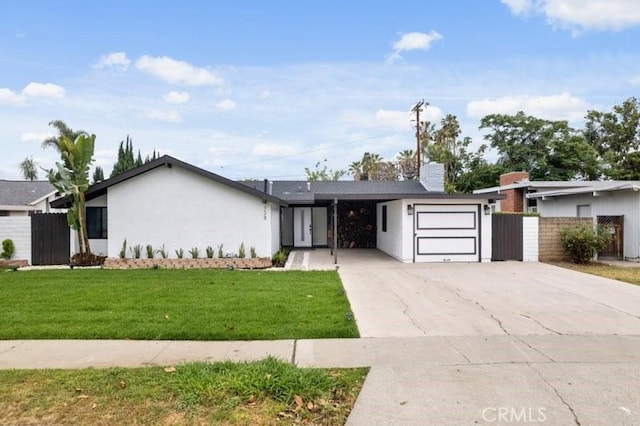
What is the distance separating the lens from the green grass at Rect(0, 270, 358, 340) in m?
5.93

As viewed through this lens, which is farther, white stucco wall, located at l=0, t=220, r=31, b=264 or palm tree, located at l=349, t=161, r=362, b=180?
palm tree, located at l=349, t=161, r=362, b=180

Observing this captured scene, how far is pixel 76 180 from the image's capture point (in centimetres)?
1384

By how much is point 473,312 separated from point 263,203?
330 inches

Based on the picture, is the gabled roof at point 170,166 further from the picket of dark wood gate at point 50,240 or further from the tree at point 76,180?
the picket of dark wood gate at point 50,240

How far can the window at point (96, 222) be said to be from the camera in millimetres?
14797

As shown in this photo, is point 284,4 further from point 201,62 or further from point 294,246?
point 294,246

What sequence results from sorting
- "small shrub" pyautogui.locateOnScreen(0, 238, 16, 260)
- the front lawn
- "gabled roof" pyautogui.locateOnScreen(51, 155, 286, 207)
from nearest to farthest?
1. the front lawn
2. "gabled roof" pyautogui.locateOnScreen(51, 155, 286, 207)
3. "small shrub" pyautogui.locateOnScreen(0, 238, 16, 260)

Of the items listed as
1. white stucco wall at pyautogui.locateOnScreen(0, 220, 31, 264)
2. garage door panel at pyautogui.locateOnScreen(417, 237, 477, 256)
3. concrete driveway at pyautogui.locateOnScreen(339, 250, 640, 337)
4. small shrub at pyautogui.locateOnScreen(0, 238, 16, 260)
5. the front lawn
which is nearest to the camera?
concrete driveway at pyautogui.locateOnScreen(339, 250, 640, 337)

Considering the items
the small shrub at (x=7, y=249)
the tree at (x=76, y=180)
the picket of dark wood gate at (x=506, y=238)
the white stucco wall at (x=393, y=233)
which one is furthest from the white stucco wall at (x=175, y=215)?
the picket of dark wood gate at (x=506, y=238)

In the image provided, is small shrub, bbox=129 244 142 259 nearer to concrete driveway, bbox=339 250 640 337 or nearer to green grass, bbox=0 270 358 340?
green grass, bbox=0 270 358 340

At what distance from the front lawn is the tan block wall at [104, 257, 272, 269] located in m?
9.48

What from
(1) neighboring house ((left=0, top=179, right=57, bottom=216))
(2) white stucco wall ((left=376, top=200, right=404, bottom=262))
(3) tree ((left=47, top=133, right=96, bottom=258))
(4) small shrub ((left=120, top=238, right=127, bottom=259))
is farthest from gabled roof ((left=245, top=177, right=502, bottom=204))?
(1) neighboring house ((left=0, top=179, right=57, bottom=216))

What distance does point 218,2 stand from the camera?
1241 cm

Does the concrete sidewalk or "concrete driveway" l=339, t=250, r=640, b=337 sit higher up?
the concrete sidewalk
